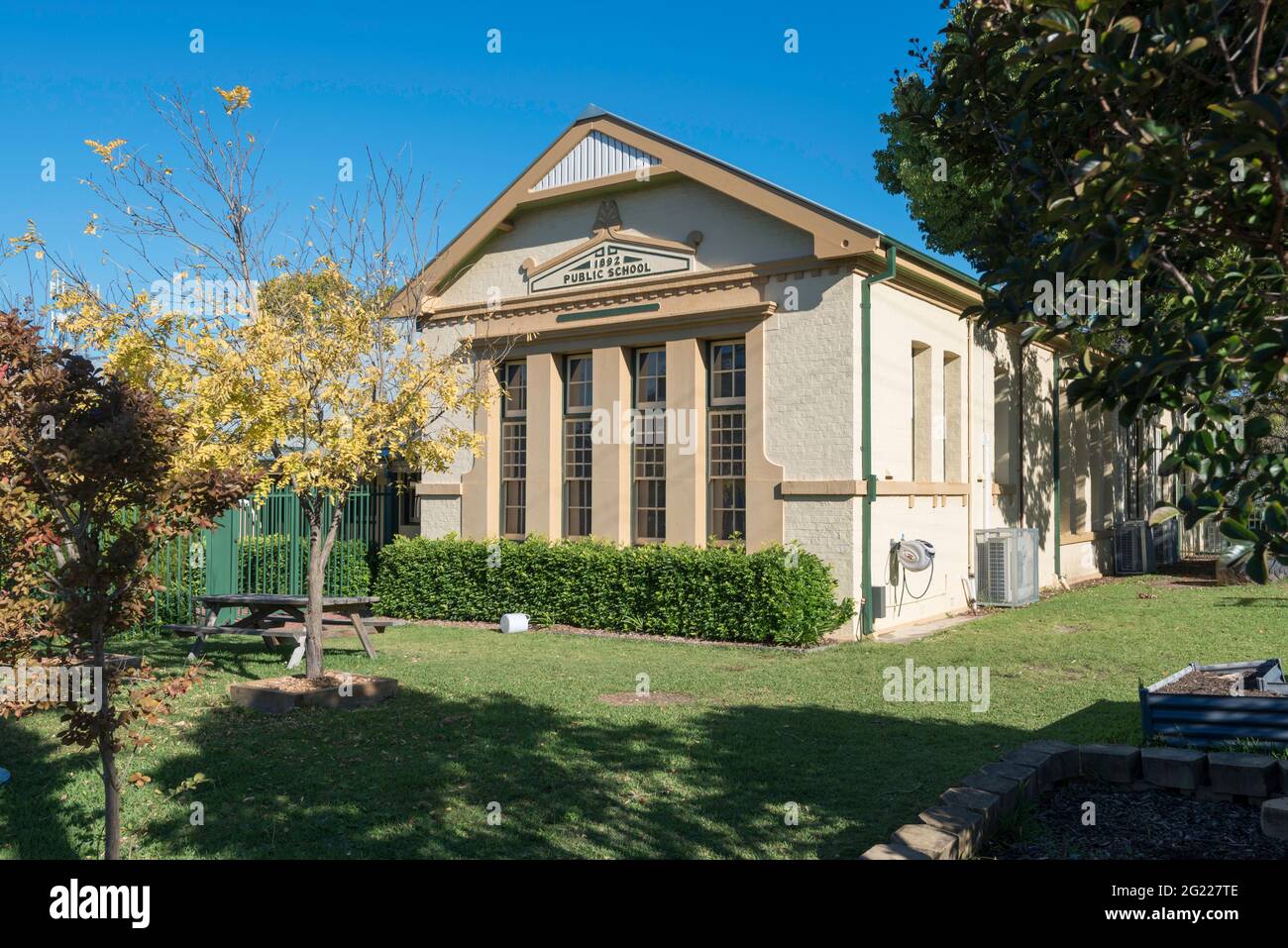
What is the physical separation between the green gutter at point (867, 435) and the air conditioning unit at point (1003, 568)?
164 inches

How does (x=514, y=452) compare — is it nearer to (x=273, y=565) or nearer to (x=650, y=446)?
(x=650, y=446)

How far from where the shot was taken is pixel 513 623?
15.3 metres

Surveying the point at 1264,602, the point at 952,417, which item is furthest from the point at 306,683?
the point at 1264,602

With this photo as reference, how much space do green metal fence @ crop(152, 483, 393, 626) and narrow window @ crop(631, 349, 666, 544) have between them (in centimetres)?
491

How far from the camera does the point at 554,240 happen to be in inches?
674

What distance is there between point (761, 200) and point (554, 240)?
169 inches

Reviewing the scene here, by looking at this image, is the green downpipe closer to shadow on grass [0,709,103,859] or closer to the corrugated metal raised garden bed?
the corrugated metal raised garden bed

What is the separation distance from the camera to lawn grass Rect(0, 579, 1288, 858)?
5.49 m

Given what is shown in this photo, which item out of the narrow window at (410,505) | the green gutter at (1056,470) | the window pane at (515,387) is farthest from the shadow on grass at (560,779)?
the green gutter at (1056,470)

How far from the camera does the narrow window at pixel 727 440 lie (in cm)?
1523

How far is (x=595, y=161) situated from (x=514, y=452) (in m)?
5.28

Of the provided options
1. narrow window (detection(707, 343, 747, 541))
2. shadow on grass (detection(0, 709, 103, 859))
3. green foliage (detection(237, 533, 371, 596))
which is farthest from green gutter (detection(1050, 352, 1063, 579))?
shadow on grass (detection(0, 709, 103, 859))
